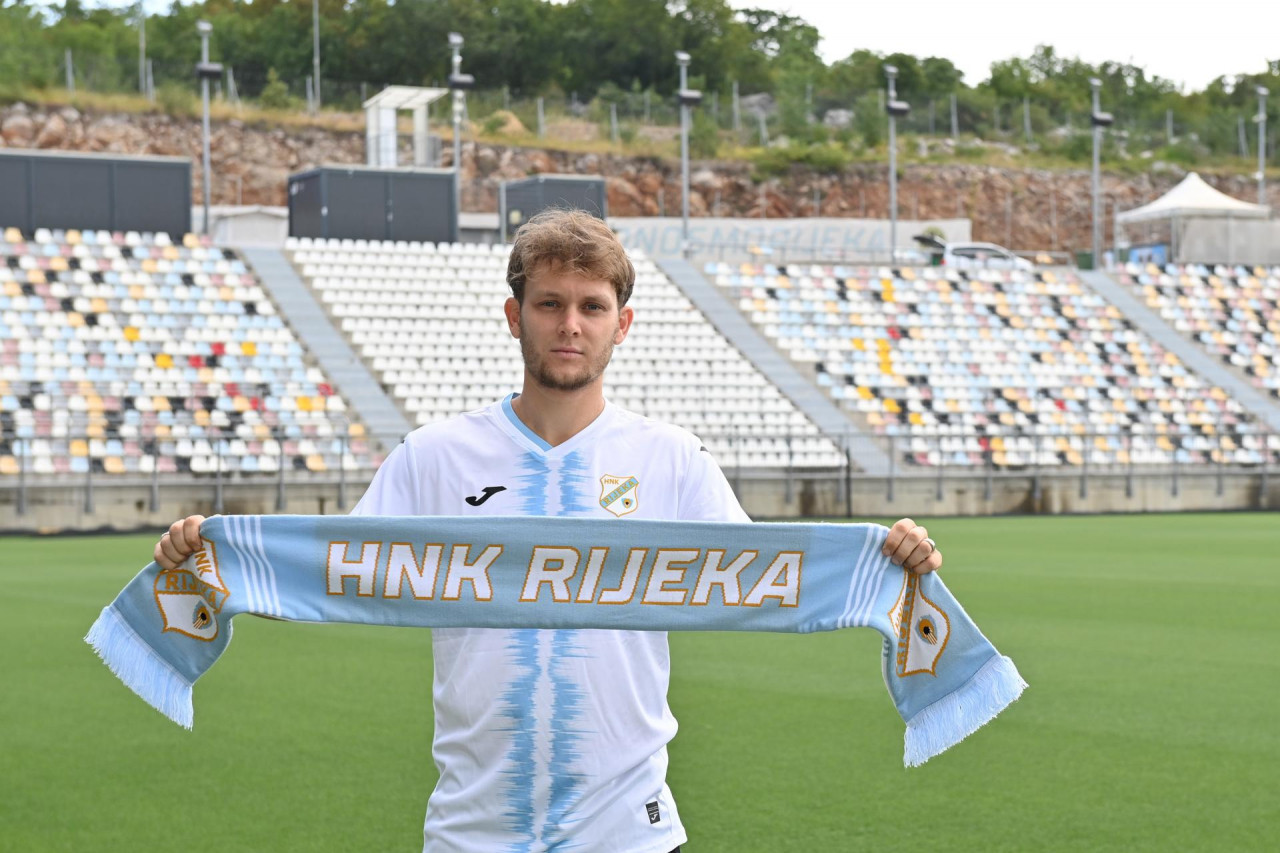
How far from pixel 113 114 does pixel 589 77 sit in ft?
81.2

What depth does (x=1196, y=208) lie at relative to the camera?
4375 centimetres

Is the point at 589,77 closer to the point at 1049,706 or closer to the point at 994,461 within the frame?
the point at 994,461

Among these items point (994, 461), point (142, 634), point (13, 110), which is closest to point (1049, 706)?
point (142, 634)

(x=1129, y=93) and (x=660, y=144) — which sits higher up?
(x=1129, y=93)

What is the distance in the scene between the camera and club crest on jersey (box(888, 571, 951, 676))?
340 cm

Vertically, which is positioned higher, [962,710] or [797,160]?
[797,160]

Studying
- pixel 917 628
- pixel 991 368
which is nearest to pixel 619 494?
pixel 917 628

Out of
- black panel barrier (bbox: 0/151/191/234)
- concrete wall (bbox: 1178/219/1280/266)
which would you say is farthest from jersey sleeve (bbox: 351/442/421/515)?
concrete wall (bbox: 1178/219/1280/266)

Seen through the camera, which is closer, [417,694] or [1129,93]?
[417,694]

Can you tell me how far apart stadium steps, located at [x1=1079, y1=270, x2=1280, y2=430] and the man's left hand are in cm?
3171

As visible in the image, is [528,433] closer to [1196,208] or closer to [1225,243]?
[1196,208]

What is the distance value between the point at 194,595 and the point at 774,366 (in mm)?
28958

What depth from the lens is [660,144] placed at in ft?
211

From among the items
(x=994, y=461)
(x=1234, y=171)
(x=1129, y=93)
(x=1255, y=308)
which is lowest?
(x=994, y=461)
